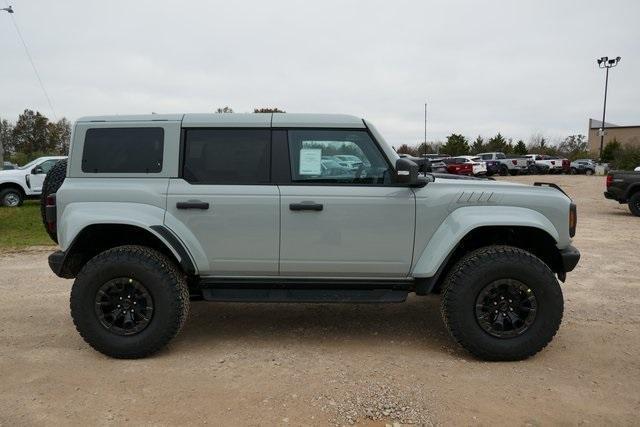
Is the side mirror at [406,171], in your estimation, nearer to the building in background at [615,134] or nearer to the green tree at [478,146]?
the green tree at [478,146]

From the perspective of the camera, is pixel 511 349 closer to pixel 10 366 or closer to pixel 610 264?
pixel 10 366

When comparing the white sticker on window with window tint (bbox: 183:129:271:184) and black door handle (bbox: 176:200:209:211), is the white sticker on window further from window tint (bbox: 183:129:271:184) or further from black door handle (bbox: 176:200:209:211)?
black door handle (bbox: 176:200:209:211)

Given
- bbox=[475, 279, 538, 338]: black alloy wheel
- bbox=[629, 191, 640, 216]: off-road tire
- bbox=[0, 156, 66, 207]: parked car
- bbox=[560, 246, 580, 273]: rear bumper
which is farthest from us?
bbox=[0, 156, 66, 207]: parked car

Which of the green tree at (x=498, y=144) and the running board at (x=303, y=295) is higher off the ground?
the green tree at (x=498, y=144)

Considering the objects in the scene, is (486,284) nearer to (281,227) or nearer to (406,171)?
(406,171)

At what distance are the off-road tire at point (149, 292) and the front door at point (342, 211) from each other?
90 centimetres

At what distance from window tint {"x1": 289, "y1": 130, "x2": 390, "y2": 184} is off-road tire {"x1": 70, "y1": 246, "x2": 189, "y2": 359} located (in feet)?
4.31

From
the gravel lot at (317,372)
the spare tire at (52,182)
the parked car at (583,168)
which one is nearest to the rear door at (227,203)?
the gravel lot at (317,372)

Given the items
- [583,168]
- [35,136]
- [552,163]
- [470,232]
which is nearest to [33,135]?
[35,136]

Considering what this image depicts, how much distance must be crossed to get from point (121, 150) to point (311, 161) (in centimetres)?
153

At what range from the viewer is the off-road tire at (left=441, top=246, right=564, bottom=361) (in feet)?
12.4

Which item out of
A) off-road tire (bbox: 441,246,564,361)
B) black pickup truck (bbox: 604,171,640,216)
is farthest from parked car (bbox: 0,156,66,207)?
black pickup truck (bbox: 604,171,640,216)

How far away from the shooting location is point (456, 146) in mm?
54750

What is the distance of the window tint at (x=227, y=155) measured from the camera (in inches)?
156
